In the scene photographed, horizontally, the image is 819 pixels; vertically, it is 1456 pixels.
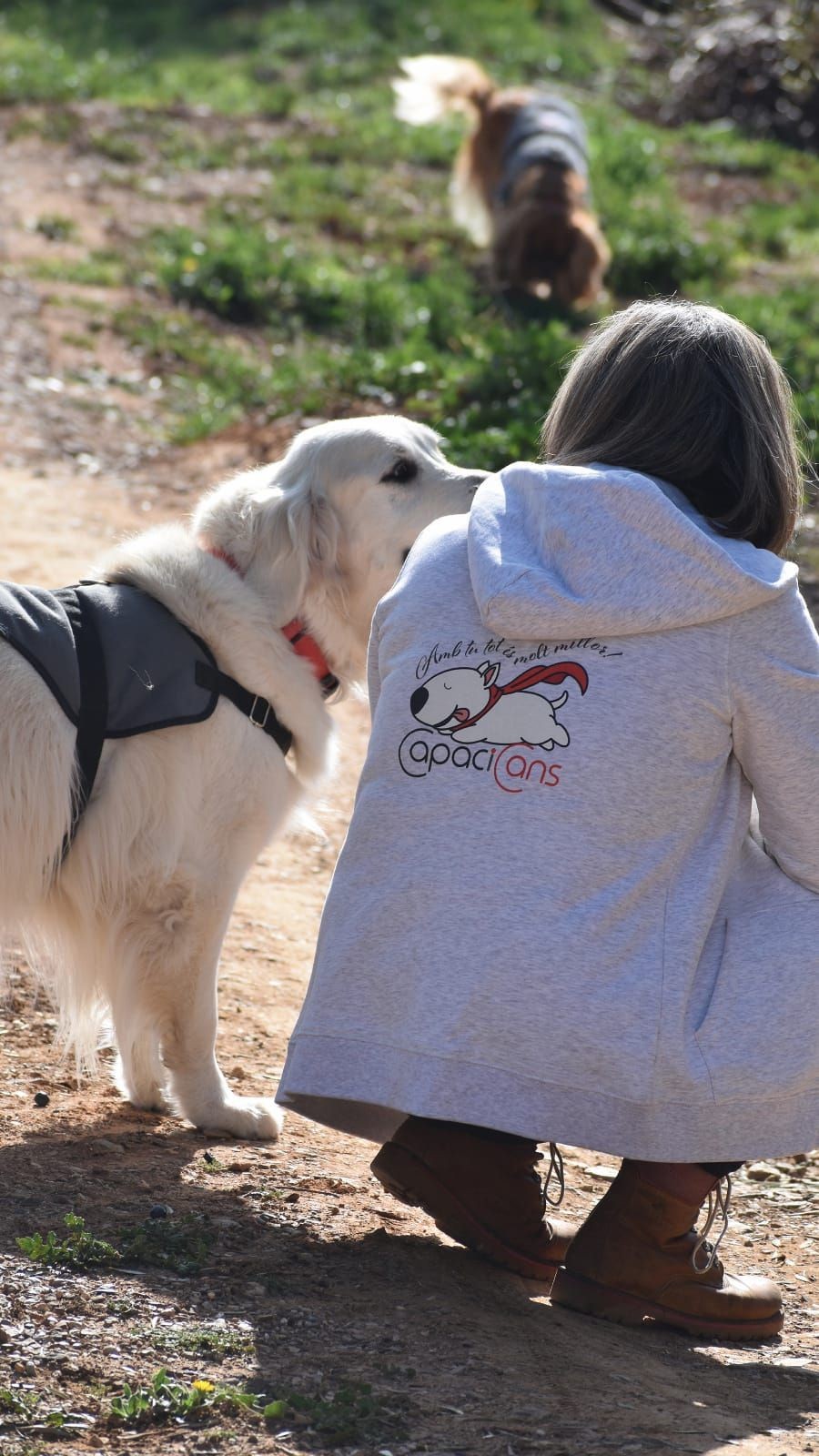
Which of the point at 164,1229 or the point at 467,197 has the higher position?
the point at 467,197

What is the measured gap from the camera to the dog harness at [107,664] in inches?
121

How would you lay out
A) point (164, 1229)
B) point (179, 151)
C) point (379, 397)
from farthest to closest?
1. point (179, 151)
2. point (379, 397)
3. point (164, 1229)

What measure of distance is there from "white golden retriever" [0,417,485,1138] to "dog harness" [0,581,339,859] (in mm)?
30

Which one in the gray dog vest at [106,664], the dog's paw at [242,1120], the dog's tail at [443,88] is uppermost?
the dog's tail at [443,88]

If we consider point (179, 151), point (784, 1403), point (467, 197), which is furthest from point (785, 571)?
point (179, 151)

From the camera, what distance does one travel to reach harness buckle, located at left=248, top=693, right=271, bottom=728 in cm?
327

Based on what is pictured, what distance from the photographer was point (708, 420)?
2525 mm

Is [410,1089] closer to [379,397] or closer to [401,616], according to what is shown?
[401,616]

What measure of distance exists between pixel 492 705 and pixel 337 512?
1235 mm

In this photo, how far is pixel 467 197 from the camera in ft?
38.8

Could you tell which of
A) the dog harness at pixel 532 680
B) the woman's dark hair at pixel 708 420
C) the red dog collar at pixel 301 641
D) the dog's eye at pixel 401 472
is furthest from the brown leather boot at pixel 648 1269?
the dog's eye at pixel 401 472

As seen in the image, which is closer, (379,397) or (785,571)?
(785,571)

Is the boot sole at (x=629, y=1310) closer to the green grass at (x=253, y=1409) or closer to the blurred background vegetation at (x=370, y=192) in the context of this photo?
the green grass at (x=253, y=1409)

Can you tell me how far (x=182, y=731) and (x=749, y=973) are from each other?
1.35 m
